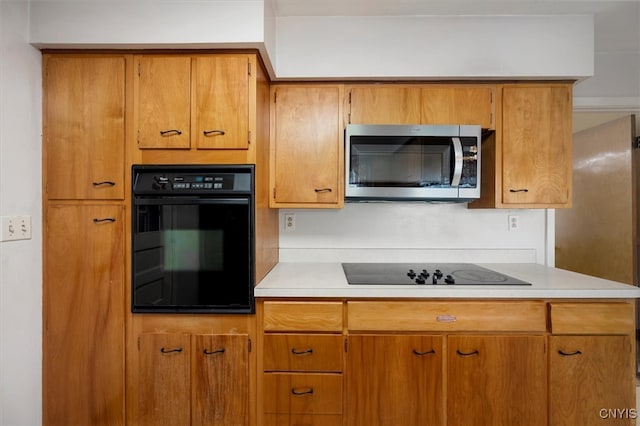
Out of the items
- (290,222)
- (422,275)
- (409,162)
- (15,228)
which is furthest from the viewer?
(290,222)

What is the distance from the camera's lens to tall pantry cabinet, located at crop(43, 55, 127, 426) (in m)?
1.56

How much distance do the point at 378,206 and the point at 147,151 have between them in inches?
57.5

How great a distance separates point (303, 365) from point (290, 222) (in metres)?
0.99

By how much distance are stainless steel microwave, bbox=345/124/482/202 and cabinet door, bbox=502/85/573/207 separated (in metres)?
0.25

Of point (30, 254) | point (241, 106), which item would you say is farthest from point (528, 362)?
point (30, 254)

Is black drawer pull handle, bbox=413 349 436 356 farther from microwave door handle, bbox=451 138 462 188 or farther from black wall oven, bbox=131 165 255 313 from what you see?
microwave door handle, bbox=451 138 462 188

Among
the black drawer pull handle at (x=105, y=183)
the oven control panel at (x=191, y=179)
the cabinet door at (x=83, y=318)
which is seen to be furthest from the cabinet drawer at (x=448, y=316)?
the black drawer pull handle at (x=105, y=183)

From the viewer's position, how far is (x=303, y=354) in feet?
5.08

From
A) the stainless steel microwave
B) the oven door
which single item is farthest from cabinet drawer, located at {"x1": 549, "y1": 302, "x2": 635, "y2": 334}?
the oven door

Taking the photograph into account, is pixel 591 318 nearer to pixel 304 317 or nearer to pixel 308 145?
pixel 304 317

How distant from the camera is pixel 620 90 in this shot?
7.46 ft

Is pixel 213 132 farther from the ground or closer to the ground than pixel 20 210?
farther from the ground

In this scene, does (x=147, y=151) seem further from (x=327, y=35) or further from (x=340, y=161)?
(x=327, y=35)

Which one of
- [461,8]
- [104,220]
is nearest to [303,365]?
[104,220]
